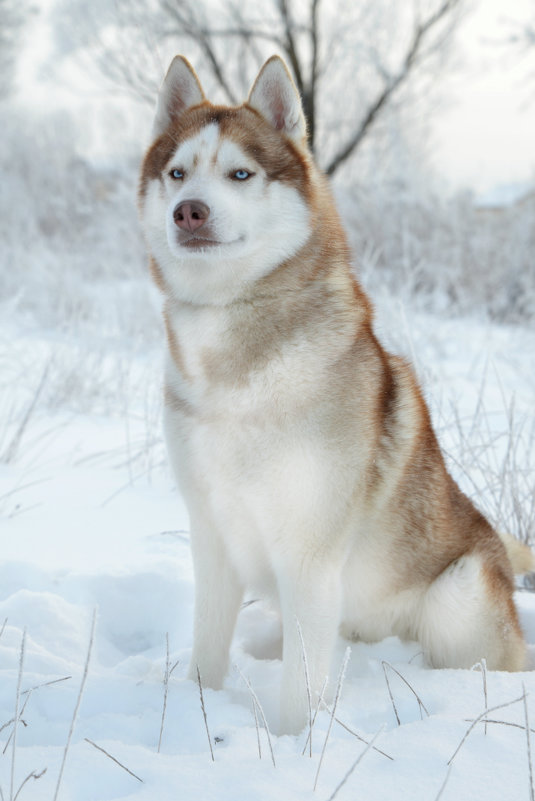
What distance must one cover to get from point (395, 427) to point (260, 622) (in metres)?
0.88

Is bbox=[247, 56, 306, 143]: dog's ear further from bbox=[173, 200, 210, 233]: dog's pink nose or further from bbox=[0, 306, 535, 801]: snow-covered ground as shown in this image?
bbox=[0, 306, 535, 801]: snow-covered ground

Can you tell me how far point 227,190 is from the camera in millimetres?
1638

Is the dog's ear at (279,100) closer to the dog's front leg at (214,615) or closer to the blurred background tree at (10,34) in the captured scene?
the dog's front leg at (214,615)

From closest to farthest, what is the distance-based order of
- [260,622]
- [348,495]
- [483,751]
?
[483,751]
[348,495]
[260,622]

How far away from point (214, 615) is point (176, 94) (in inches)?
54.8

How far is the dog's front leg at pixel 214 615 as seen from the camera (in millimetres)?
1775

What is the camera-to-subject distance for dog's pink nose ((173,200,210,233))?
157 centimetres

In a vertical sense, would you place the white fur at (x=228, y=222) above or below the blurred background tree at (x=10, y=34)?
below

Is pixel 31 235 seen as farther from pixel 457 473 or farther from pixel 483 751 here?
pixel 483 751

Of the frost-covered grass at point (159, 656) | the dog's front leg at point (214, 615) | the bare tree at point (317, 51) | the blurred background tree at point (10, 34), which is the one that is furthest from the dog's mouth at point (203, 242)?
the blurred background tree at point (10, 34)

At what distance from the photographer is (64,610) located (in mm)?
2072

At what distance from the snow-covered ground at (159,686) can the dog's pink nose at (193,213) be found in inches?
33.3

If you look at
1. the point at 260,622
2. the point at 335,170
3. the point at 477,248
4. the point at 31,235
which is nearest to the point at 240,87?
the point at 335,170

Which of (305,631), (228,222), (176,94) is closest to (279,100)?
(176,94)
